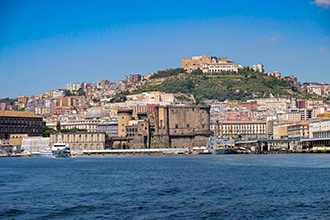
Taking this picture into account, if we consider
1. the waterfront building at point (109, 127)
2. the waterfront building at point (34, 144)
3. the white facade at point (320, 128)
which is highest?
the waterfront building at point (109, 127)

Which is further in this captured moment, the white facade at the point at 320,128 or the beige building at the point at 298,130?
the beige building at the point at 298,130

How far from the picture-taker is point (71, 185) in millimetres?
40000

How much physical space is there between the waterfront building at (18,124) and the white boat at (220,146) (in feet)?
98.0

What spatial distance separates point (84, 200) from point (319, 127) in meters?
83.4

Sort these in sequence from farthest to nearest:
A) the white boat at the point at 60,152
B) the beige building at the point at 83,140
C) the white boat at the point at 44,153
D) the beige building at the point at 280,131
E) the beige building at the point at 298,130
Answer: the beige building at the point at 280,131
the beige building at the point at 298,130
the beige building at the point at 83,140
the white boat at the point at 44,153
the white boat at the point at 60,152

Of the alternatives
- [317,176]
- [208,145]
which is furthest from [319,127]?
[317,176]

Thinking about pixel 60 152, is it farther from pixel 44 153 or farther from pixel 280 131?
pixel 280 131

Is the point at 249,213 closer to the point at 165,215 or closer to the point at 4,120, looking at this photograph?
the point at 165,215

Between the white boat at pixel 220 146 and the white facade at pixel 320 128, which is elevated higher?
the white facade at pixel 320 128

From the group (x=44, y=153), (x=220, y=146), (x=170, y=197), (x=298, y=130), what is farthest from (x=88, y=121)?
(x=170, y=197)

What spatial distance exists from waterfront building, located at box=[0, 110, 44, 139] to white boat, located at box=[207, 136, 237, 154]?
2986cm

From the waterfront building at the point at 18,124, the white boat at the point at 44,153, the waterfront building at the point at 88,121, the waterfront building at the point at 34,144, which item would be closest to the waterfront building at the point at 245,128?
the waterfront building at the point at 88,121

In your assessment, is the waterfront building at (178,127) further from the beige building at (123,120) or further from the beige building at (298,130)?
the beige building at (298,130)

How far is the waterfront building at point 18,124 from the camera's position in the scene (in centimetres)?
12544
